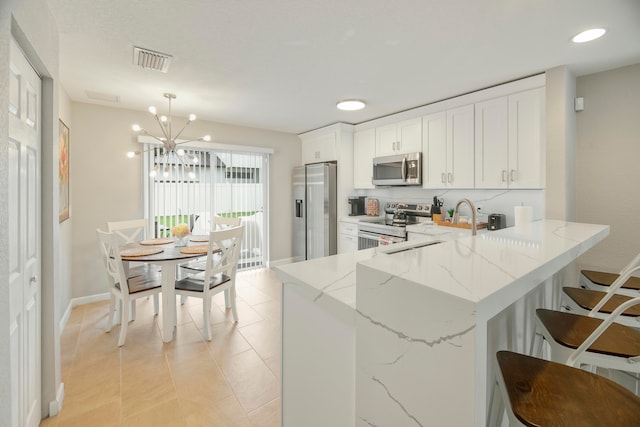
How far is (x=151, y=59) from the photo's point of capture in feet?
7.76

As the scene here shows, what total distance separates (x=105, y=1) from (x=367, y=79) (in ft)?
6.71

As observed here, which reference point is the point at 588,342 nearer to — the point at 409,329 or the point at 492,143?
the point at 409,329

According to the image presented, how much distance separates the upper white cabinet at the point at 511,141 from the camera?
2.73 metres

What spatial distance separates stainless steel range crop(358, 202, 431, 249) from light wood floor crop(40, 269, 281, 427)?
1622 mm

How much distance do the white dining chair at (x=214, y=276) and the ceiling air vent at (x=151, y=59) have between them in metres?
1.47

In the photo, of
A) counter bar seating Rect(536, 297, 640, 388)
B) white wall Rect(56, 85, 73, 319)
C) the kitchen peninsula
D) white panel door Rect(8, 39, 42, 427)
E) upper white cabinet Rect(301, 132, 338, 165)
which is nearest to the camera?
the kitchen peninsula

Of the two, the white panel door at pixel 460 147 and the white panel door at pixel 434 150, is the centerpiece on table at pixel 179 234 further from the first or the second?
the white panel door at pixel 460 147

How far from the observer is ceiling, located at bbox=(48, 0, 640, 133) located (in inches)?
69.2

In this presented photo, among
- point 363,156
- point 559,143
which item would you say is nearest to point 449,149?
point 559,143

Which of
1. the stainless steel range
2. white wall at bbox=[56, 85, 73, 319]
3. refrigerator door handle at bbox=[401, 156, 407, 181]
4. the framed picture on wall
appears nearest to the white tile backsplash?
the stainless steel range

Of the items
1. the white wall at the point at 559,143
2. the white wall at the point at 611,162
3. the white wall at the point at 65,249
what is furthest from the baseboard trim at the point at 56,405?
the white wall at the point at 611,162

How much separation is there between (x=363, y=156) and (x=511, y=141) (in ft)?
6.71

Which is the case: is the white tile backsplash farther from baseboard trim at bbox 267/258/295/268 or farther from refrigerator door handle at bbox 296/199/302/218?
baseboard trim at bbox 267/258/295/268

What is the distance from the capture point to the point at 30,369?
5.08 feet
